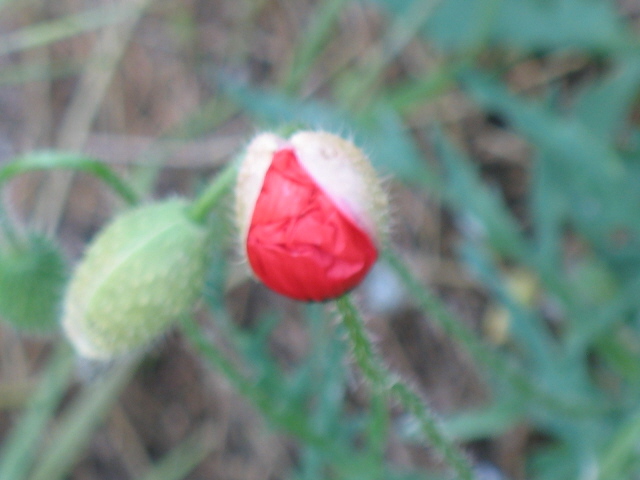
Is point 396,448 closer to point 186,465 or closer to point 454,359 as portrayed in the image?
point 454,359

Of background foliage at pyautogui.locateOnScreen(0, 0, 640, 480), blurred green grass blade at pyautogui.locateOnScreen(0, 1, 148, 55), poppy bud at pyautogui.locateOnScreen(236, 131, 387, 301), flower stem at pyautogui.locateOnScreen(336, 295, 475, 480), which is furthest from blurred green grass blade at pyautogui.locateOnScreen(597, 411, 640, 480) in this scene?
blurred green grass blade at pyautogui.locateOnScreen(0, 1, 148, 55)

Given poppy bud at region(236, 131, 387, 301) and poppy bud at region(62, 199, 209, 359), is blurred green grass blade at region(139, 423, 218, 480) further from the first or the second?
poppy bud at region(236, 131, 387, 301)

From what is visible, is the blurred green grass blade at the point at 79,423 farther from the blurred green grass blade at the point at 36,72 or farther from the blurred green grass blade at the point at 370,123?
the blurred green grass blade at the point at 36,72

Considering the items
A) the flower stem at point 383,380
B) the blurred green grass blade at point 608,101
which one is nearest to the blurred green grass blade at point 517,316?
the blurred green grass blade at point 608,101

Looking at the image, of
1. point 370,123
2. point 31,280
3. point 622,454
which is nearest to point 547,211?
point 370,123

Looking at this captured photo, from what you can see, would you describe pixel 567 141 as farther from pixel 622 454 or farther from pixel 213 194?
pixel 213 194

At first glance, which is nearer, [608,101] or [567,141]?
[567,141]
